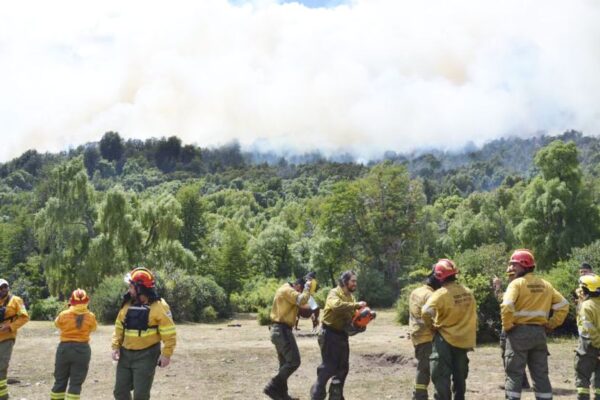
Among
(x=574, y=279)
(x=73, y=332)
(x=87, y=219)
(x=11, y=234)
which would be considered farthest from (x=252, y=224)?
(x=73, y=332)

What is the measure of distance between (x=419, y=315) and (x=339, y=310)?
1.18 meters

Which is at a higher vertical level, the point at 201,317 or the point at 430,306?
the point at 430,306

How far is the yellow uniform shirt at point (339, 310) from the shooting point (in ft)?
27.6

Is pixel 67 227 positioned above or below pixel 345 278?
above

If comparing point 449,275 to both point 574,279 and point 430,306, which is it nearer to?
point 430,306

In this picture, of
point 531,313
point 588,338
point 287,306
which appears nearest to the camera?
point 531,313

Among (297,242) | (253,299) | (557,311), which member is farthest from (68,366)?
(297,242)

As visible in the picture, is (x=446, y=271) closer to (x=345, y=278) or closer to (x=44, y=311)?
(x=345, y=278)

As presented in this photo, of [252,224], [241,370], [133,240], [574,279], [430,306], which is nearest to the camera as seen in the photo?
[430,306]

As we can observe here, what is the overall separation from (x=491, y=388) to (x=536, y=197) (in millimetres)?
27488

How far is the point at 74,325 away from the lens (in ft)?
26.0

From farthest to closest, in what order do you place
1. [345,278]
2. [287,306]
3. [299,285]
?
[299,285] → [287,306] → [345,278]

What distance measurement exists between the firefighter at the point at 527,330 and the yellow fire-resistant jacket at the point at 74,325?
5.58 metres

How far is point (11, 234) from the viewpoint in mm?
68625
